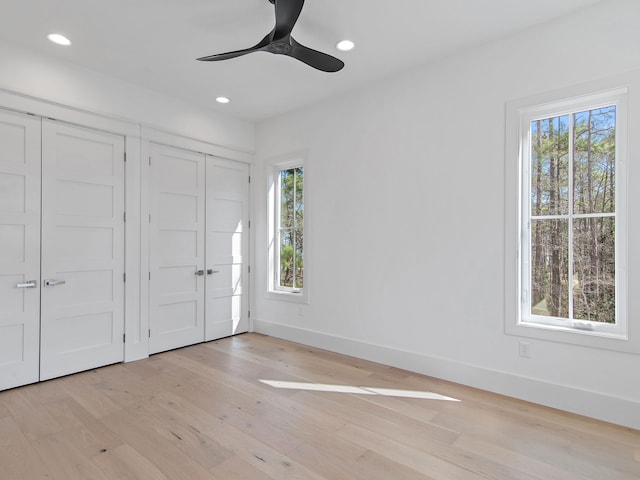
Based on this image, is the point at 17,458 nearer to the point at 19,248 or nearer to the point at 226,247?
the point at 19,248

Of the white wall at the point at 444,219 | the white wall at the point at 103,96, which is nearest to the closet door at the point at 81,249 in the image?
the white wall at the point at 103,96

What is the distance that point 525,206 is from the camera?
2.97 m

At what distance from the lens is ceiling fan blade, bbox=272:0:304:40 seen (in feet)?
7.04

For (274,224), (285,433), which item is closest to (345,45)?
(274,224)

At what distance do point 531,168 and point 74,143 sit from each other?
4.12m

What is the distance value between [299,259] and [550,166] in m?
2.90

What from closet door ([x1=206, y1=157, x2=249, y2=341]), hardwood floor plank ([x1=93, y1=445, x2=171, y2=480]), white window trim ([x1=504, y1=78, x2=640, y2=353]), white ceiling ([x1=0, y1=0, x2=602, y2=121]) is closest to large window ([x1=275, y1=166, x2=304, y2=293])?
closet door ([x1=206, y1=157, x2=249, y2=341])

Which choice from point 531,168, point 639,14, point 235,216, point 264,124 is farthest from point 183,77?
point 639,14

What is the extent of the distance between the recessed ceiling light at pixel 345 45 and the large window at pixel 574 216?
4.92 ft

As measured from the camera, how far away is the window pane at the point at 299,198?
466 centimetres

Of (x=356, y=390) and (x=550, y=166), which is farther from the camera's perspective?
(x=356, y=390)

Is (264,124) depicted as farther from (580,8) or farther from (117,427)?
(117,427)

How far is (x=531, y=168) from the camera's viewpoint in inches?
117

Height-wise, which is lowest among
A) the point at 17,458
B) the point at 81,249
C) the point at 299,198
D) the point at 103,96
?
the point at 17,458
